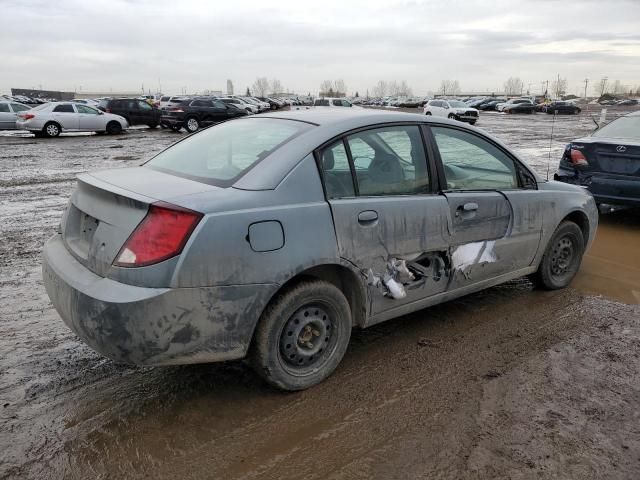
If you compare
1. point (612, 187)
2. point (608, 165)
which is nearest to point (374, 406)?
point (612, 187)

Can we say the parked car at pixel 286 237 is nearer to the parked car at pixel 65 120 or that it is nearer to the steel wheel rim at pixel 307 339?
the steel wheel rim at pixel 307 339

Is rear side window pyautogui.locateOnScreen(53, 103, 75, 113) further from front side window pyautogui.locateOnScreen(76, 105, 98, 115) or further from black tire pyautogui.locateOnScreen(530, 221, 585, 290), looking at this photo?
black tire pyautogui.locateOnScreen(530, 221, 585, 290)

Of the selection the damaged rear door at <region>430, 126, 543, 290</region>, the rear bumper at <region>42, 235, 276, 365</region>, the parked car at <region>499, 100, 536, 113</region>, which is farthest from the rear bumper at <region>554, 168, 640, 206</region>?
the parked car at <region>499, 100, 536, 113</region>

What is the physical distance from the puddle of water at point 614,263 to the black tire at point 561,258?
0.24m

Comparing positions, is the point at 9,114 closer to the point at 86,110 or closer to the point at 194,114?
the point at 86,110

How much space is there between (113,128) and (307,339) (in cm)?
2361

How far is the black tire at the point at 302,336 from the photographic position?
2.92 meters

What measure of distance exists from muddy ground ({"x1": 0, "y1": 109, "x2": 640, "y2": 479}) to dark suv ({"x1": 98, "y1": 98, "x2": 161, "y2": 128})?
2541 cm

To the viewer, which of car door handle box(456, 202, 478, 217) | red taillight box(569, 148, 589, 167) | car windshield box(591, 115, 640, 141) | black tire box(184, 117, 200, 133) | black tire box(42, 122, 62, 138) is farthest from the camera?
black tire box(184, 117, 200, 133)

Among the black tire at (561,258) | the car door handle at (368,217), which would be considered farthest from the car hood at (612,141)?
the car door handle at (368,217)

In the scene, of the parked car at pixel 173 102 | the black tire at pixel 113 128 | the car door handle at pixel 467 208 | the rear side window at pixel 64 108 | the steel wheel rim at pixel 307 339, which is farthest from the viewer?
the parked car at pixel 173 102

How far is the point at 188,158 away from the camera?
11.8 feet

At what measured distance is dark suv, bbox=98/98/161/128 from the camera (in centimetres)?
2772

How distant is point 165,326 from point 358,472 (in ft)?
3.83
